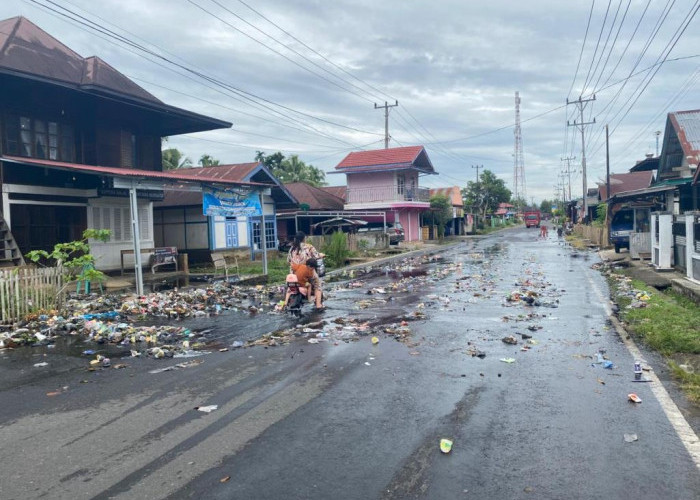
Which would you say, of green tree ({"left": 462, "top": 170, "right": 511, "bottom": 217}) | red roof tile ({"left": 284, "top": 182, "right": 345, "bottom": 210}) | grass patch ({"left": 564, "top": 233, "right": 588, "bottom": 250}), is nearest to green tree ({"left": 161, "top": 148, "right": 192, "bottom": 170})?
red roof tile ({"left": 284, "top": 182, "right": 345, "bottom": 210})

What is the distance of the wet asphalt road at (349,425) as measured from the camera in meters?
3.88

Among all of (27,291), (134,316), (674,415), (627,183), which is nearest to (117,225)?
(134,316)

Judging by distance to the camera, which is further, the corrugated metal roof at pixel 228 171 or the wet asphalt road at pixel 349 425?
the corrugated metal roof at pixel 228 171

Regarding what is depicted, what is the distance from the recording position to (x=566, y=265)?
22.1 m

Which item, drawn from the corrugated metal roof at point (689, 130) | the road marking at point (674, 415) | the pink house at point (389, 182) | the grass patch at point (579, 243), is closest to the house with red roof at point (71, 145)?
the road marking at point (674, 415)

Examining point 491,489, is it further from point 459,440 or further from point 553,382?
point 553,382

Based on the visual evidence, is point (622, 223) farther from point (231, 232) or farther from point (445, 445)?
point (445, 445)

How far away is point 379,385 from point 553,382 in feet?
6.45

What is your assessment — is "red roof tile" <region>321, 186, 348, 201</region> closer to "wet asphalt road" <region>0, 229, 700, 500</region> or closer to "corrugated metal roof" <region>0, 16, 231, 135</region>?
"corrugated metal roof" <region>0, 16, 231, 135</region>

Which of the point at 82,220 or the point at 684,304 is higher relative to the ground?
the point at 82,220

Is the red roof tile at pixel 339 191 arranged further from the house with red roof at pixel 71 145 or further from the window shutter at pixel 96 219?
the window shutter at pixel 96 219

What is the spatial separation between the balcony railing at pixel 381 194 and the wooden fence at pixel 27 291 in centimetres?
3554

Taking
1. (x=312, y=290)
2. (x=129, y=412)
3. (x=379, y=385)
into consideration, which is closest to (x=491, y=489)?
(x=379, y=385)

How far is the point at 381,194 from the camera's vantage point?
150 ft
